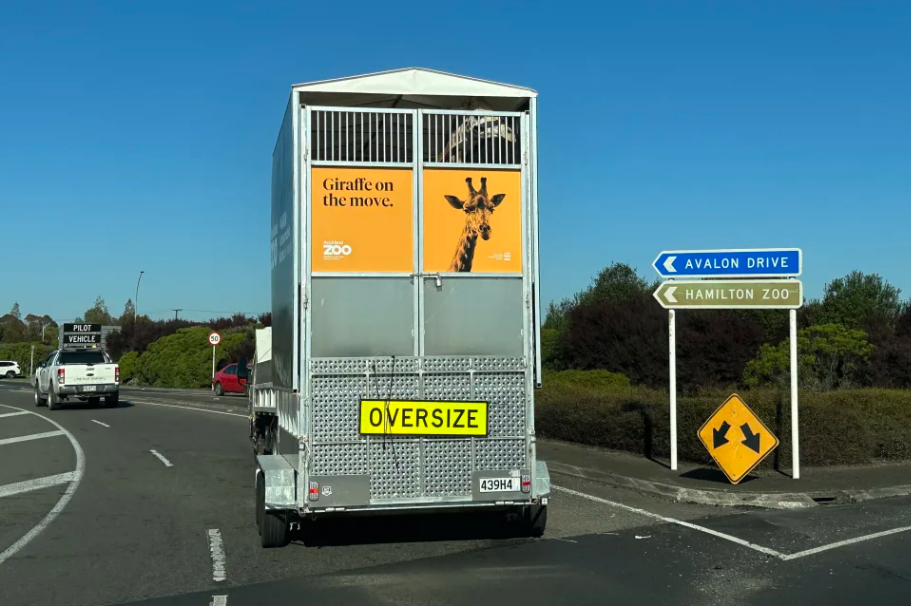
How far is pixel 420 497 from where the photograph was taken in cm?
760

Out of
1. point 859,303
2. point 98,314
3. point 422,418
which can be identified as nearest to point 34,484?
point 422,418

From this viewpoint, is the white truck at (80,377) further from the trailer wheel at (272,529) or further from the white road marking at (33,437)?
the trailer wheel at (272,529)

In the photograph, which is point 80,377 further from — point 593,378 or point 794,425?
point 794,425

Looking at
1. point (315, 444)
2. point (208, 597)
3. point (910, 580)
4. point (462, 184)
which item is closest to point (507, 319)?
point (462, 184)

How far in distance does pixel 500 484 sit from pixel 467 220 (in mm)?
2317

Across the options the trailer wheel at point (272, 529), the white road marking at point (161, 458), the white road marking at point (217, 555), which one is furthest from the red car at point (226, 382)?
the trailer wheel at point (272, 529)

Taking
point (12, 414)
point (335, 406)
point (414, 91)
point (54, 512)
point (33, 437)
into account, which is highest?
point (414, 91)

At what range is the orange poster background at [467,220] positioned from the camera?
7844 mm

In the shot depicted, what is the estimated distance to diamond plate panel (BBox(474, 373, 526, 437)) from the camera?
305 inches

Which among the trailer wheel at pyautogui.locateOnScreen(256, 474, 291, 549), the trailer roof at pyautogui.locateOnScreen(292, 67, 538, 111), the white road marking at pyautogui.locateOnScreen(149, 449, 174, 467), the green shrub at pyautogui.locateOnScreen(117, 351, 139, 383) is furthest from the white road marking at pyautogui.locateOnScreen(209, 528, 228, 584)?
the green shrub at pyautogui.locateOnScreen(117, 351, 139, 383)

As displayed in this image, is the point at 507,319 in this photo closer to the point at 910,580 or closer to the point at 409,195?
the point at 409,195

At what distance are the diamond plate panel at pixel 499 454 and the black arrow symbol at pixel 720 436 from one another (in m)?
5.22

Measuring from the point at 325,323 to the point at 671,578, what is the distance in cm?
352

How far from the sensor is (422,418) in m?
7.64
